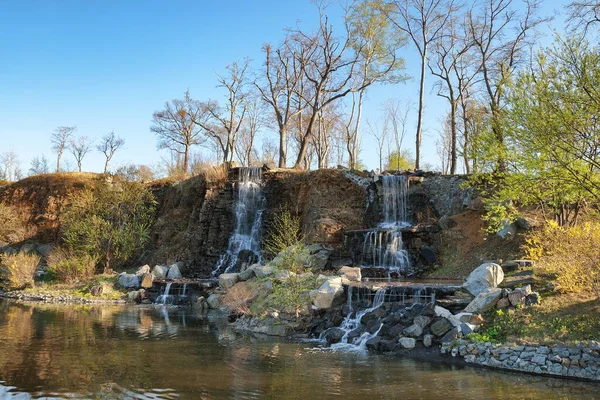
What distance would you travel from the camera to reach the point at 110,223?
25.1 m

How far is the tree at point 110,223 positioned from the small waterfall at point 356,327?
608 inches

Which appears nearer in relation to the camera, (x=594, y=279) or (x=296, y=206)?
(x=594, y=279)

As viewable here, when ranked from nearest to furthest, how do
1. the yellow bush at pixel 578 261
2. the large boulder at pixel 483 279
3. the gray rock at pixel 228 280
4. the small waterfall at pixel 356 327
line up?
the yellow bush at pixel 578 261
the small waterfall at pixel 356 327
the large boulder at pixel 483 279
the gray rock at pixel 228 280

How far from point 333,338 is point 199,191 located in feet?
59.2

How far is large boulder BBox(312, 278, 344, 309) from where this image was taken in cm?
1340

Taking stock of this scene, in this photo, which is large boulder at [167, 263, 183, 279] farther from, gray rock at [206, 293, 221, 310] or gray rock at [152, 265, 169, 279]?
gray rock at [206, 293, 221, 310]

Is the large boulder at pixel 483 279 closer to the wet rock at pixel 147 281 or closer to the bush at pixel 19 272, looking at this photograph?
the wet rock at pixel 147 281

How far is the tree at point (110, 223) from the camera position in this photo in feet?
78.8

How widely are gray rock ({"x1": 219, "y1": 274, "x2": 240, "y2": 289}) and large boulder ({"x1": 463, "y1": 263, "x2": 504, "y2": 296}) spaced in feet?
29.7

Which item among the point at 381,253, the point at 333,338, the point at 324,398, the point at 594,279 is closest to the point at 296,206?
the point at 381,253

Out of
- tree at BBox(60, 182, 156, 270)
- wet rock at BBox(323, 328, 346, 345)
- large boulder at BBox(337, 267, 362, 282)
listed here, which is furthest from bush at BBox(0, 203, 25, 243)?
wet rock at BBox(323, 328, 346, 345)

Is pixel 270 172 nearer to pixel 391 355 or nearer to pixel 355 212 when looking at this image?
pixel 355 212

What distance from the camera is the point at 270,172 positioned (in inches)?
1035

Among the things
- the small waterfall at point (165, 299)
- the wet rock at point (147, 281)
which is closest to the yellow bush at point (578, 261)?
the small waterfall at point (165, 299)
